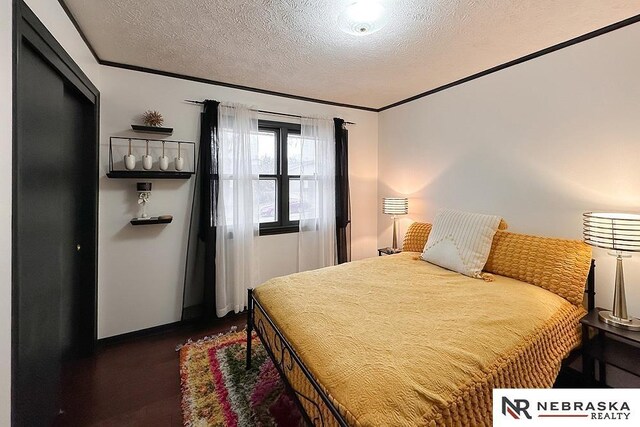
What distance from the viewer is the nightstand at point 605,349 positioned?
1.56 m

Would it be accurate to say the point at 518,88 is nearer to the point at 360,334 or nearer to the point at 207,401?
the point at 360,334

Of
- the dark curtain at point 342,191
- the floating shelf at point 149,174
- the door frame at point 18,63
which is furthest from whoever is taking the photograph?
the dark curtain at point 342,191

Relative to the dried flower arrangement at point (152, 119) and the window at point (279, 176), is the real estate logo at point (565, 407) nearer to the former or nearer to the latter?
the window at point (279, 176)

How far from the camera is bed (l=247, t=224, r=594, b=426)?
1013mm

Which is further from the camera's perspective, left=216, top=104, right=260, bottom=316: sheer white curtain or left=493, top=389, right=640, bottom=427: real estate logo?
left=216, top=104, right=260, bottom=316: sheer white curtain

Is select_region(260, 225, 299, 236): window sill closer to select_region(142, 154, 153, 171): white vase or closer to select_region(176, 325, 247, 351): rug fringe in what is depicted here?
select_region(176, 325, 247, 351): rug fringe

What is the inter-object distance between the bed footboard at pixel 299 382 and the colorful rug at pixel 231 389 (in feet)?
0.92

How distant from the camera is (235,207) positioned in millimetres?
2934

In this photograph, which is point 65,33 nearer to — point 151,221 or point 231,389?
point 151,221

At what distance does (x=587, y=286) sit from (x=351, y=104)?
9.79ft

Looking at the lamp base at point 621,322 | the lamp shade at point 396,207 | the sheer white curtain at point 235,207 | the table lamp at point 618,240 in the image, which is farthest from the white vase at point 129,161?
the lamp base at point 621,322

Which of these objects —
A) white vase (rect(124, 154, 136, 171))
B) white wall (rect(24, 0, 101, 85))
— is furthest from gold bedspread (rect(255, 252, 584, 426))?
white wall (rect(24, 0, 101, 85))

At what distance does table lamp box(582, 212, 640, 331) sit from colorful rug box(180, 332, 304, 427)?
6.52 feet

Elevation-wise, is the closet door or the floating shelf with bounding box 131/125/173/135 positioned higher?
the floating shelf with bounding box 131/125/173/135
